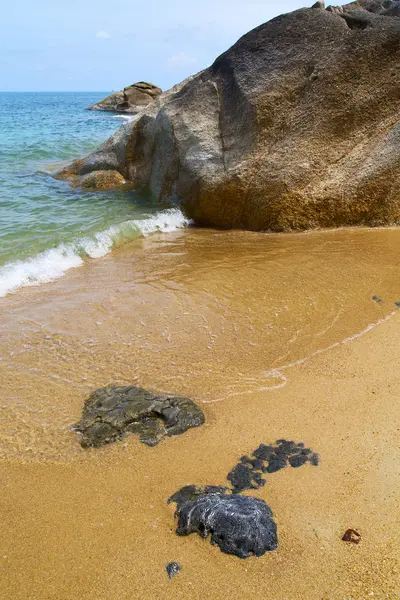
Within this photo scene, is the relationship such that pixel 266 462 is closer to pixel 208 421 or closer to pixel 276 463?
pixel 276 463

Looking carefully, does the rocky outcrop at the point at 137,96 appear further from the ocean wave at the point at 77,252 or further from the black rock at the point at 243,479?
the black rock at the point at 243,479

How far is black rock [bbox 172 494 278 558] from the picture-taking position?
2.70m

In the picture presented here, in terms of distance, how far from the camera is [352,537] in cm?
276

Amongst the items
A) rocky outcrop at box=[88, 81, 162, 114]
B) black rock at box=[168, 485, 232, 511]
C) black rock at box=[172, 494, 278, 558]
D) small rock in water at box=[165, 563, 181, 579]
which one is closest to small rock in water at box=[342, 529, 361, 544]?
black rock at box=[172, 494, 278, 558]

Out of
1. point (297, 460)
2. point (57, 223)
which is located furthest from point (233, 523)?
point (57, 223)

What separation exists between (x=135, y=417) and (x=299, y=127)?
6416mm

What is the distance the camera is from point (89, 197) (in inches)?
448

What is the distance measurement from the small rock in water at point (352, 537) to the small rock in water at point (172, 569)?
2.92 ft

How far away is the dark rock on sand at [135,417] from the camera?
367 cm

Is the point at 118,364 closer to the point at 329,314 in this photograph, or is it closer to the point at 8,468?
the point at 8,468

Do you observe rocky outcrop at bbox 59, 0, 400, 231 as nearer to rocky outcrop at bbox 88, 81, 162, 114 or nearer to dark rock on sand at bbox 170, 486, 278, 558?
dark rock on sand at bbox 170, 486, 278, 558

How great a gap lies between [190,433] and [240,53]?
25.6 feet

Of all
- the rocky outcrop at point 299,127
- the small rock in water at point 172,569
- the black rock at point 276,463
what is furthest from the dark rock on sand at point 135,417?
the rocky outcrop at point 299,127

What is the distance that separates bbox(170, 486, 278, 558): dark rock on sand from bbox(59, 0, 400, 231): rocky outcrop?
611 cm
